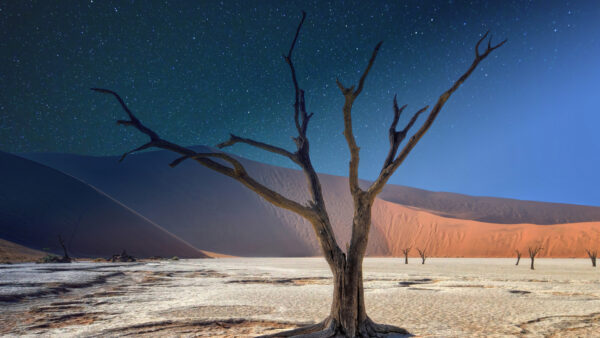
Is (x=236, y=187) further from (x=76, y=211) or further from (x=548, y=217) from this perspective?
(x=548, y=217)

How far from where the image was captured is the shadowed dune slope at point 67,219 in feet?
117

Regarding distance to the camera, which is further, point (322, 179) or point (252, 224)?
point (322, 179)

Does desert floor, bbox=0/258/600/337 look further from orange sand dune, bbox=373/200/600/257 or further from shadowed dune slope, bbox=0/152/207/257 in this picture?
orange sand dune, bbox=373/200/600/257

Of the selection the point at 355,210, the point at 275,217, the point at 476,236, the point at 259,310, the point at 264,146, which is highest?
the point at 275,217

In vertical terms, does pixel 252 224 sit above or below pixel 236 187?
below

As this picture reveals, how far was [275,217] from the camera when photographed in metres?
69.6

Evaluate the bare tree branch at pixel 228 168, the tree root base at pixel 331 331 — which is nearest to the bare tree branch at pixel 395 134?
the bare tree branch at pixel 228 168

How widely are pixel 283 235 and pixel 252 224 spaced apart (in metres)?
5.59

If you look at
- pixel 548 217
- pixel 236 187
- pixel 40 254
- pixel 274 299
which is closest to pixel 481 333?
pixel 274 299

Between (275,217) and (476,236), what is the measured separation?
109ft

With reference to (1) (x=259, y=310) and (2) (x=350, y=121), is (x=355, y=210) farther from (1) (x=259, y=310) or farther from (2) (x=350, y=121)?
(1) (x=259, y=310)

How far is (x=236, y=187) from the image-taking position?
7375 cm

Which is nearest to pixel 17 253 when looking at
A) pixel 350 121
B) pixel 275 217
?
pixel 350 121

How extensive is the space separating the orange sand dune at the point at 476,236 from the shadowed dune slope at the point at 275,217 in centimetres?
12
